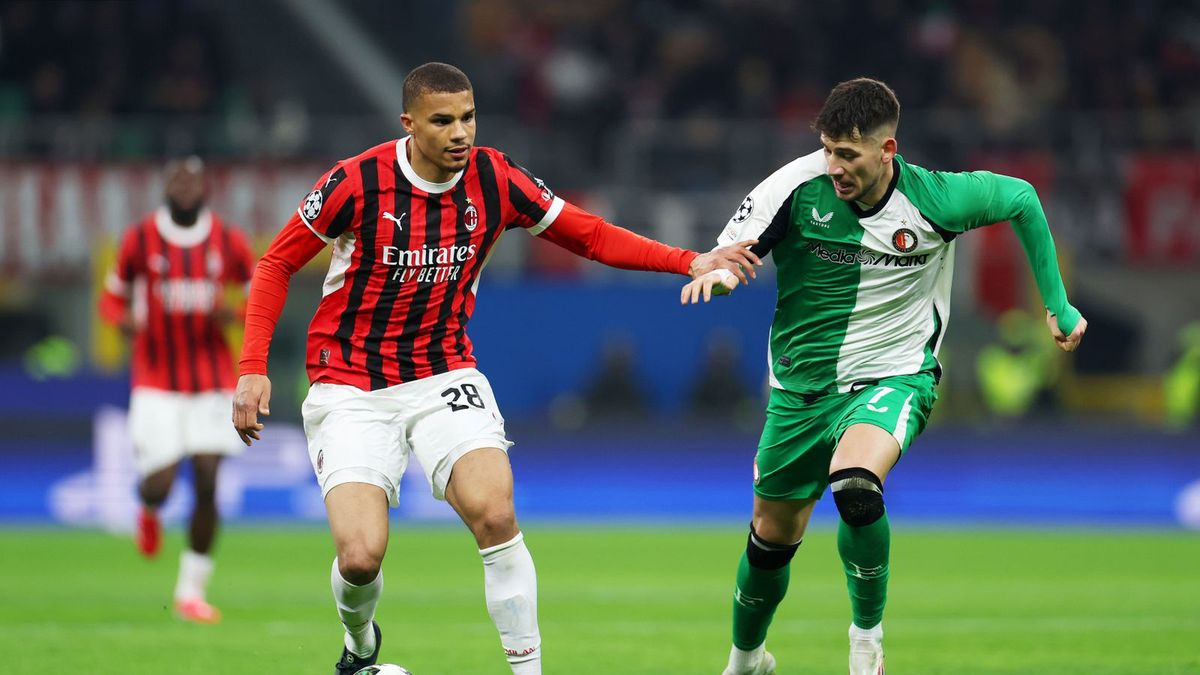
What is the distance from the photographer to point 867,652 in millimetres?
6461

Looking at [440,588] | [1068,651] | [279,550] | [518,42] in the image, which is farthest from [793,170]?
[518,42]

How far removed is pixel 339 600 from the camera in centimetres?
633

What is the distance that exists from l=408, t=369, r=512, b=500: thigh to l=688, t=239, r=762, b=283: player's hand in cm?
89

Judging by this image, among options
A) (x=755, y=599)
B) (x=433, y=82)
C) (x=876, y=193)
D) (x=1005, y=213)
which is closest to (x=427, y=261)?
(x=433, y=82)

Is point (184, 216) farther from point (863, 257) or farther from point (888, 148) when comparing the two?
point (888, 148)

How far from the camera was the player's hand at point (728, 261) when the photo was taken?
250 inches

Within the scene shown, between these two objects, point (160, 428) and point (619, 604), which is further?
point (619, 604)

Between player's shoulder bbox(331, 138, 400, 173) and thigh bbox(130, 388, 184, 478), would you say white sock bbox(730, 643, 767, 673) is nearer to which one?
player's shoulder bbox(331, 138, 400, 173)

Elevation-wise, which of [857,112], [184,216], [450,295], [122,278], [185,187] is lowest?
[450,295]

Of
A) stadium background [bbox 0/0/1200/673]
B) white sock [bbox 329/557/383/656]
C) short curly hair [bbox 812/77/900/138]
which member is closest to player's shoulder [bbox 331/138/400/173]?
white sock [bbox 329/557/383/656]

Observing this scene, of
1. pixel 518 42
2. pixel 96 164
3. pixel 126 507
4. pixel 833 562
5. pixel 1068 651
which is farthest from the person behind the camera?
pixel 518 42

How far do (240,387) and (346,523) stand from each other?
23.9 inches

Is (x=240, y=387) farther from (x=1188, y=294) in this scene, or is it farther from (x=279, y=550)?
(x=1188, y=294)

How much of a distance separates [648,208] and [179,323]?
8.68 meters
